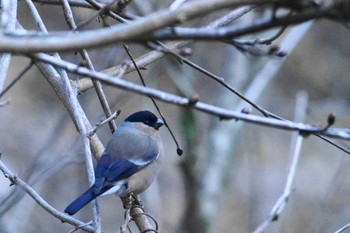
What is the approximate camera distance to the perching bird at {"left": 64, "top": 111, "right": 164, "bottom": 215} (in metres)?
3.28

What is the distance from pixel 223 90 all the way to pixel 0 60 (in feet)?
12.9

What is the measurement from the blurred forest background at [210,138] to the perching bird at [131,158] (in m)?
0.59

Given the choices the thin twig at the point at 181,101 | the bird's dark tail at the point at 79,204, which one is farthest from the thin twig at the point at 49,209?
the thin twig at the point at 181,101

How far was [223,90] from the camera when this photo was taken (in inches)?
253

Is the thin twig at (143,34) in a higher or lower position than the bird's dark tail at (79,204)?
higher

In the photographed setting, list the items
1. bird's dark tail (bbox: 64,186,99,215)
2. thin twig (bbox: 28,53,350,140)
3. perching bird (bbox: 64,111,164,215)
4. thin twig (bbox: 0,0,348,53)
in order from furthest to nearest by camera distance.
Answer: perching bird (bbox: 64,111,164,215) < bird's dark tail (bbox: 64,186,99,215) < thin twig (bbox: 28,53,350,140) < thin twig (bbox: 0,0,348,53)

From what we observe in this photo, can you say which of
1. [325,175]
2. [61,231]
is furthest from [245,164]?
[61,231]

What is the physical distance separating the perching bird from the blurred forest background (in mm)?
593

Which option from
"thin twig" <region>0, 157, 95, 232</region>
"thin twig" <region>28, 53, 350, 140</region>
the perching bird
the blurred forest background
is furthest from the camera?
the blurred forest background

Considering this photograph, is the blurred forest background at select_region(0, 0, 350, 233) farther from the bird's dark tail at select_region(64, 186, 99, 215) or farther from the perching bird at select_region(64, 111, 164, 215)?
the bird's dark tail at select_region(64, 186, 99, 215)

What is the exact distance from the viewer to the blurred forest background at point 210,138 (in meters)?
5.61

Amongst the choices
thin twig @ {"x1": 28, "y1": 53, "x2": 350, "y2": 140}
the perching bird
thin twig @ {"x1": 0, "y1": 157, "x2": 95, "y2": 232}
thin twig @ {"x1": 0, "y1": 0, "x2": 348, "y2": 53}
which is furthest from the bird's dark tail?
thin twig @ {"x1": 0, "y1": 0, "x2": 348, "y2": 53}

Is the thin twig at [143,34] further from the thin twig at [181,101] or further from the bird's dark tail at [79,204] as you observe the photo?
the bird's dark tail at [79,204]

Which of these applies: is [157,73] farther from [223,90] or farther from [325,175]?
[325,175]
